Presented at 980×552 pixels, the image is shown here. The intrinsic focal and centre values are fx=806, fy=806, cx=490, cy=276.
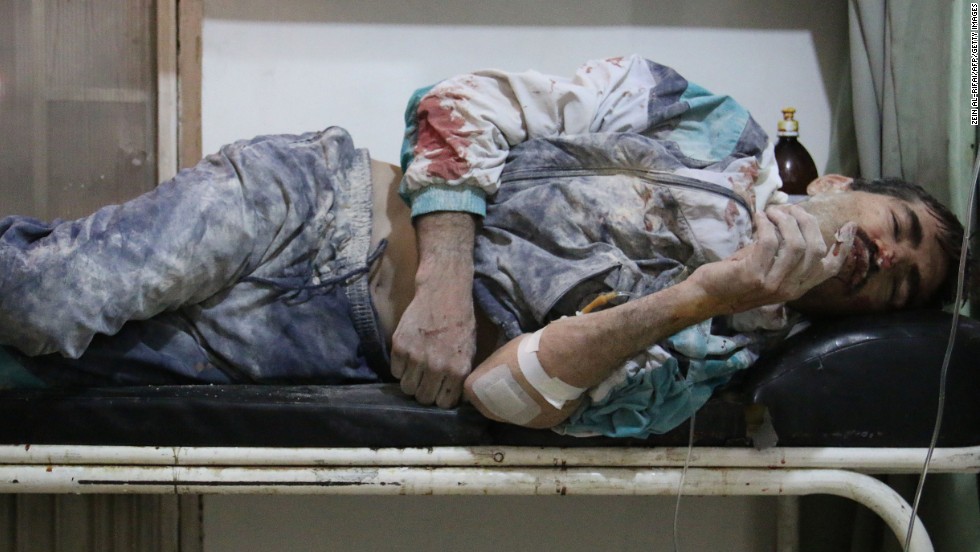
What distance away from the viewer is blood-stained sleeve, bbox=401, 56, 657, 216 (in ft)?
3.66

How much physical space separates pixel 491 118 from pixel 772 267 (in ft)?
1.44

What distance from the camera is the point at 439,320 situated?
107 centimetres

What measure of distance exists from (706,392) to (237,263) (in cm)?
65

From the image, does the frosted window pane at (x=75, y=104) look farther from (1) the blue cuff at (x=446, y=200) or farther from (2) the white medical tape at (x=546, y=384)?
(2) the white medical tape at (x=546, y=384)

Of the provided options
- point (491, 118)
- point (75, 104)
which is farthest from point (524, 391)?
point (75, 104)

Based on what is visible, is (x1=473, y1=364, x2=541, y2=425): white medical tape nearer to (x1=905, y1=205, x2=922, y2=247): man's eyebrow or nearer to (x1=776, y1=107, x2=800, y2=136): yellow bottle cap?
(x1=905, y1=205, x2=922, y2=247): man's eyebrow

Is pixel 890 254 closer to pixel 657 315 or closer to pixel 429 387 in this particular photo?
pixel 657 315

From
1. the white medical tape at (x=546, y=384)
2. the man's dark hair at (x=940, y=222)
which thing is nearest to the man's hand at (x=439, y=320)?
the white medical tape at (x=546, y=384)

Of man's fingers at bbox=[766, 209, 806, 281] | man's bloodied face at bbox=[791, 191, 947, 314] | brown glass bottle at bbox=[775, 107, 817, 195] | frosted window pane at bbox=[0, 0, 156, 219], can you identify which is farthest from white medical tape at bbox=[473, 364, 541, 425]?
frosted window pane at bbox=[0, 0, 156, 219]

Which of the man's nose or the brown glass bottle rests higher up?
the brown glass bottle

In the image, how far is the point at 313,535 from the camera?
154 cm

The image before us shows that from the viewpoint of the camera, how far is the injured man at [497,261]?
0.99 m

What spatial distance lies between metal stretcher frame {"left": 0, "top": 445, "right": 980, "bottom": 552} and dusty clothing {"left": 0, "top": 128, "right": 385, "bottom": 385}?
5.5 inches

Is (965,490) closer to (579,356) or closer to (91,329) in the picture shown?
(579,356)
